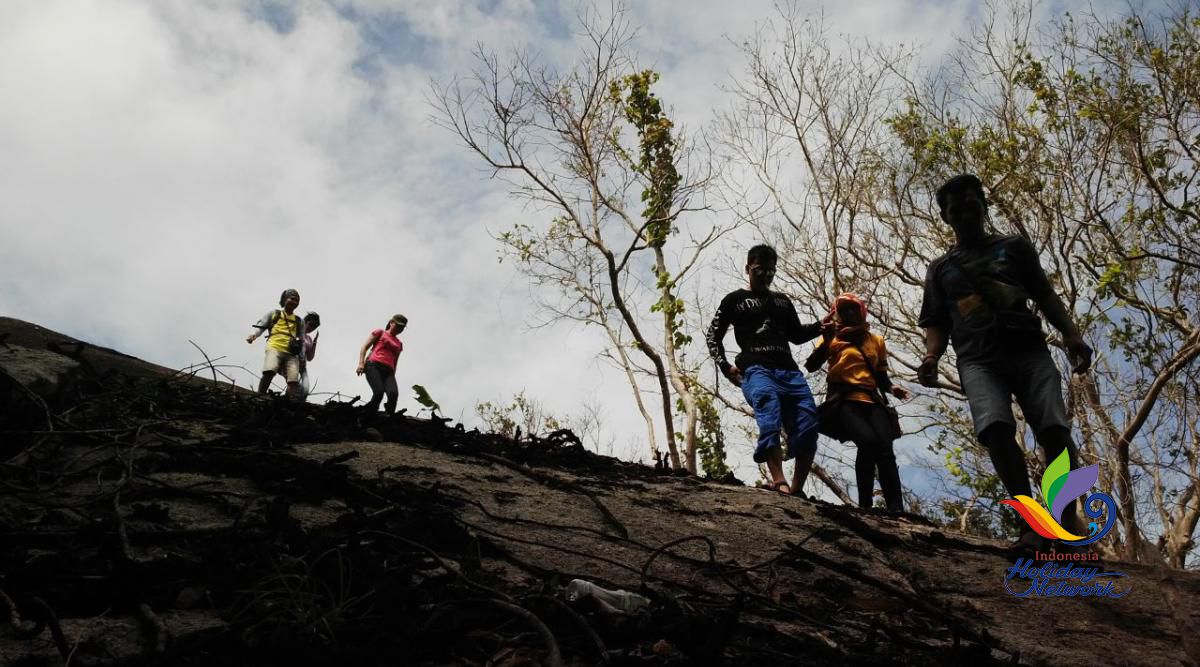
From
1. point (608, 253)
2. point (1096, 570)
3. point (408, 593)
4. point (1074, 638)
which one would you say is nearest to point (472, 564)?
point (408, 593)

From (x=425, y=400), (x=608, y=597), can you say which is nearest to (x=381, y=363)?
(x=425, y=400)

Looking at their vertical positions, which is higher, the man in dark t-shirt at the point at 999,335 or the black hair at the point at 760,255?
the black hair at the point at 760,255

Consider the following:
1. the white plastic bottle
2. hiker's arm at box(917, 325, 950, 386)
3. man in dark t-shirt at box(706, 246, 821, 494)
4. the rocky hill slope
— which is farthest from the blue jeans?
the white plastic bottle

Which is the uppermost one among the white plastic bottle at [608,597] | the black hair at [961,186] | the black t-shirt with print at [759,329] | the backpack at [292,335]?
the backpack at [292,335]

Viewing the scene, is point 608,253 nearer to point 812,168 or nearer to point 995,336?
point 812,168

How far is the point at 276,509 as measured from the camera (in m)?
2.51

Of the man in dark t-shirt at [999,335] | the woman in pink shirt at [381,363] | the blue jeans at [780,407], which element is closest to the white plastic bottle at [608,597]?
the man in dark t-shirt at [999,335]

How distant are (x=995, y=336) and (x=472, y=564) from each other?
7.83 ft

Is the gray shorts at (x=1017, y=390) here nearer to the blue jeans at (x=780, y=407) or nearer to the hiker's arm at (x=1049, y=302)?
the hiker's arm at (x=1049, y=302)

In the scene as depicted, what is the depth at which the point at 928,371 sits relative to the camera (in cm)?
385

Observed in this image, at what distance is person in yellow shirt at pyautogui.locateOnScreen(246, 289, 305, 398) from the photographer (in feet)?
30.5

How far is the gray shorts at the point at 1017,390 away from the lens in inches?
134

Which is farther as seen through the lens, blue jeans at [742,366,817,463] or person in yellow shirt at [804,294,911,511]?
person in yellow shirt at [804,294,911,511]

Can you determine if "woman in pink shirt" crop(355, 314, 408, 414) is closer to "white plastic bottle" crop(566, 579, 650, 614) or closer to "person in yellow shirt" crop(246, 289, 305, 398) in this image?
"person in yellow shirt" crop(246, 289, 305, 398)
